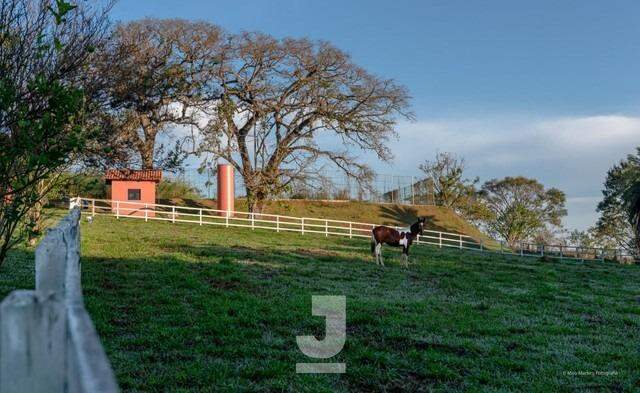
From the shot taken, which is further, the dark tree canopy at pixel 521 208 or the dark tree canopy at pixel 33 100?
the dark tree canopy at pixel 521 208

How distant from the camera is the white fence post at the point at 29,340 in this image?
1413 millimetres

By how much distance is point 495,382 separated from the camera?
598 centimetres

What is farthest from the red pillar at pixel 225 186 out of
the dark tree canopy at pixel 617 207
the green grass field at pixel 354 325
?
the dark tree canopy at pixel 617 207

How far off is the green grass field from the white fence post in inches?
157

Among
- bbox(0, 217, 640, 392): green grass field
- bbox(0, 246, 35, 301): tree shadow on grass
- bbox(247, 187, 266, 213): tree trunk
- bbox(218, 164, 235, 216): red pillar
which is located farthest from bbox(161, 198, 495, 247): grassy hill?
bbox(0, 246, 35, 301): tree shadow on grass

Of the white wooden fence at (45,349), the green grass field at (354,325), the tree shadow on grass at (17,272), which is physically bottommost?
the green grass field at (354,325)

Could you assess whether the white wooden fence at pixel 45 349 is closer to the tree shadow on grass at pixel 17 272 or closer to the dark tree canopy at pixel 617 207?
the tree shadow on grass at pixel 17 272

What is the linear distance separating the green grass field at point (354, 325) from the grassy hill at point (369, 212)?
26.1 m

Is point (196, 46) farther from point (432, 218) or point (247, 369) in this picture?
point (247, 369)

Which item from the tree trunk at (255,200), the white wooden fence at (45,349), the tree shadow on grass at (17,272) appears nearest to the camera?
the white wooden fence at (45,349)

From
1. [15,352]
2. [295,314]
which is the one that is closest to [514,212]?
[295,314]

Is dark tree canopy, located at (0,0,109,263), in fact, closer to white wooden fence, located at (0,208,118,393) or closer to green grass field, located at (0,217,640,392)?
green grass field, located at (0,217,640,392)

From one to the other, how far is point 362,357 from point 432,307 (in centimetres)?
426

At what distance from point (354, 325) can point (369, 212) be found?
37.8 m
